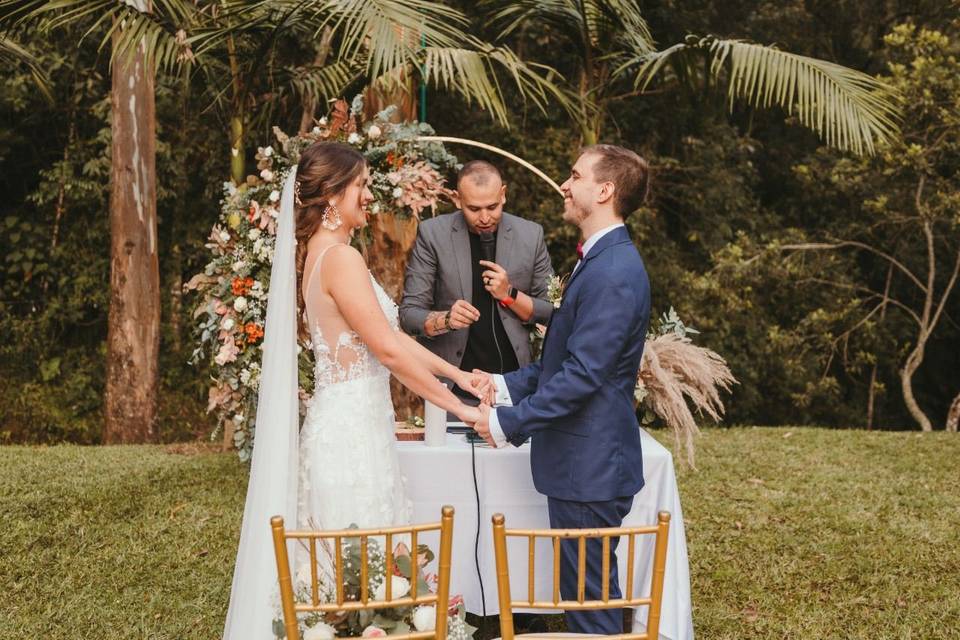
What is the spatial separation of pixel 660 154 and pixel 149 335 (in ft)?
24.6

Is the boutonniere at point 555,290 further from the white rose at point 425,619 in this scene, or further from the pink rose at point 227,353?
the white rose at point 425,619

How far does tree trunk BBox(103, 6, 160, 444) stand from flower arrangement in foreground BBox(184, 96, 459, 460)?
540 cm

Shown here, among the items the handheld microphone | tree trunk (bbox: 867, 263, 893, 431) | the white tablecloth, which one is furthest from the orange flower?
tree trunk (bbox: 867, 263, 893, 431)

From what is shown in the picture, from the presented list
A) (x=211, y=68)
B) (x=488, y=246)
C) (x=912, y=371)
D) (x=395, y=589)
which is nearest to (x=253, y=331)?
(x=488, y=246)

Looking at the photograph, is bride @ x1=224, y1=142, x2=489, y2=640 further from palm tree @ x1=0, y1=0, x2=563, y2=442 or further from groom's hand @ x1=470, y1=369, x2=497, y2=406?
palm tree @ x1=0, y1=0, x2=563, y2=442

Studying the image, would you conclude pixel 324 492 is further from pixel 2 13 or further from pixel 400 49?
pixel 2 13

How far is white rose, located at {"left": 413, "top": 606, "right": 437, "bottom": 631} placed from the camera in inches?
99.4

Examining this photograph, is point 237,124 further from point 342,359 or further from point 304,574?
point 304,574

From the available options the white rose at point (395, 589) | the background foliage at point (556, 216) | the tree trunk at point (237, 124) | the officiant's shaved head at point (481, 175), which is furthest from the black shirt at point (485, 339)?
the background foliage at point (556, 216)

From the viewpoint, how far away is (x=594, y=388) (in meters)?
3.06

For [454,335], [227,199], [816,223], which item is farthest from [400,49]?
[816,223]

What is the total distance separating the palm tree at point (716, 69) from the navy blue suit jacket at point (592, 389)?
13.3 ft

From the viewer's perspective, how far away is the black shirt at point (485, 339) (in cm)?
474

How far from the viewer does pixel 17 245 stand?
12648 millimetres
